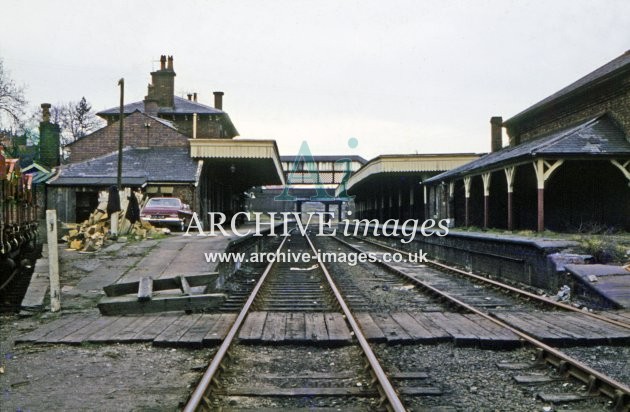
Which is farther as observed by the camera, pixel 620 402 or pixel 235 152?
pixel 235 152

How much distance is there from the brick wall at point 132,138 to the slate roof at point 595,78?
17272 millimetres

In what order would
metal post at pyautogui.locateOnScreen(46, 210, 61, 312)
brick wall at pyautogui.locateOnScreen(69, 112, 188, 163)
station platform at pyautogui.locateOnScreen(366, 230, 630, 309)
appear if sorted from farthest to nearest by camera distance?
brick wall at pyautogui.locateOnScreen(69, 112, 188, 163) → station platform at pyautogui.locateOnScreen(366, 230, 630, 309) → metal post at pyautogui.locateOnScreen(46, 210, 61, 312)

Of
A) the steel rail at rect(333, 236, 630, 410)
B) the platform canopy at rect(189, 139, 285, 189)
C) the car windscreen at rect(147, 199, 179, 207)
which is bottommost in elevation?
the steel rail at rect(333, 236, 630, 410)

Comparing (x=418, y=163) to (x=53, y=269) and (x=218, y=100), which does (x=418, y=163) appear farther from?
(x=53, y=269)

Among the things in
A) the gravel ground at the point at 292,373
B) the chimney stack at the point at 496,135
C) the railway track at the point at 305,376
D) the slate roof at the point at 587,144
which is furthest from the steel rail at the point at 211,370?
the chimney stack at the point at 496,135

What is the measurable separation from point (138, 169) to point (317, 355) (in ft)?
76.9

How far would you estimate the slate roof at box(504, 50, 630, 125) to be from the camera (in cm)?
1725

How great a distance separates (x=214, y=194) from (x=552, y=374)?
29743 mm

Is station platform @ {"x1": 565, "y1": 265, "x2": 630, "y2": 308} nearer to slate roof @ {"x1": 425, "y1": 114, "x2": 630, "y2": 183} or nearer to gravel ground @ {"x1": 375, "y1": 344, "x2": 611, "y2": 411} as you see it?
gravel ground @ {"x1": 375, "y1": 344, "x2": 611, "y2": 411}

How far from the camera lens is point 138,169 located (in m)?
27.2

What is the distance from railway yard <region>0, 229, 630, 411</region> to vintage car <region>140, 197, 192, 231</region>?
42.6ft

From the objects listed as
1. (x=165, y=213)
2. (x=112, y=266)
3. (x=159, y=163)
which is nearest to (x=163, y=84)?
(x=159, y=163)

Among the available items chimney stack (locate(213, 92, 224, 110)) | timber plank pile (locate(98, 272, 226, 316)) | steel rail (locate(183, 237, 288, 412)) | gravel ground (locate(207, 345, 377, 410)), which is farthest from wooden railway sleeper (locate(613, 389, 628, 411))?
chimney stack (locate(213, 92, 224, 110))

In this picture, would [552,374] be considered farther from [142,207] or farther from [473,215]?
[473,215]
